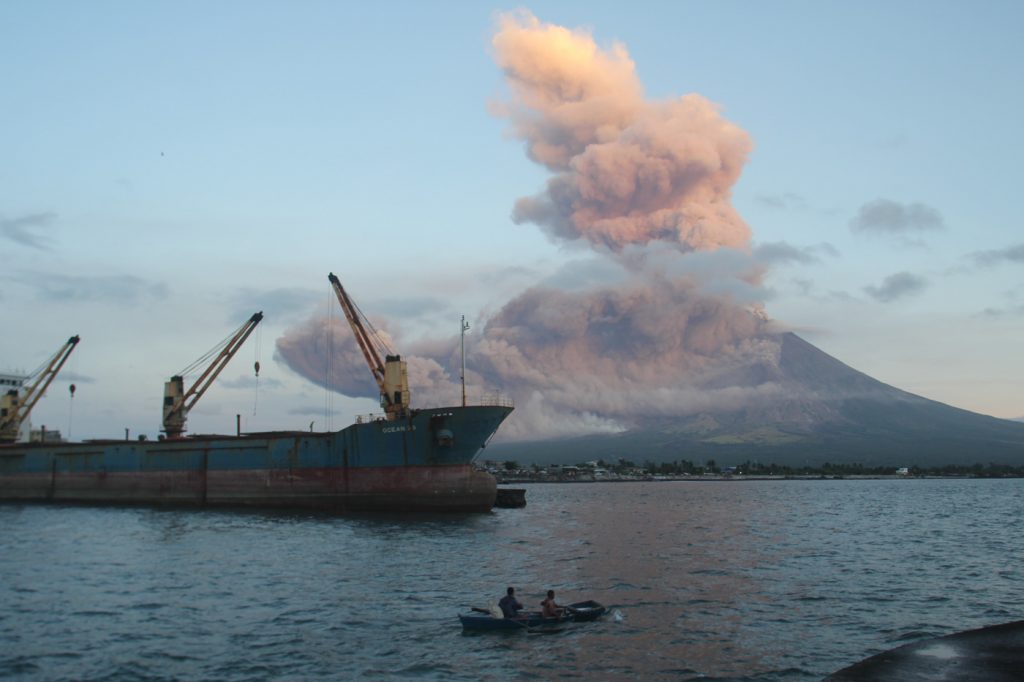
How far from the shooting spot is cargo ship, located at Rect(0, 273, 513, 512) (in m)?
71.3

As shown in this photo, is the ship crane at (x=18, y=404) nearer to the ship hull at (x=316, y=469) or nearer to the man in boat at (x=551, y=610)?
the ship hull at (x=316, y=469)

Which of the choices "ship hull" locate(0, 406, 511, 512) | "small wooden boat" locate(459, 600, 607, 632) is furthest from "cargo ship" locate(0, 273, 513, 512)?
"small wooden boat" locate(459, 600, 607, 632)

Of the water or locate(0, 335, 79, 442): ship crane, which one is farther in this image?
locate(0, 335, 79, 442): ship crane

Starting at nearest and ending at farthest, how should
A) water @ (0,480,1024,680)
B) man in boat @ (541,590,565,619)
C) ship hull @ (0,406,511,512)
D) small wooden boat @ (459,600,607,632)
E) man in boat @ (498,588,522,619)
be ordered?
water @ (0,480,1024,680) < small wooden boat @ (459,600,607,632) < man in boat @ (498,588,522,619) < man in boat @ (541,590,565,619) < ship hull @ (0,406,511,512)

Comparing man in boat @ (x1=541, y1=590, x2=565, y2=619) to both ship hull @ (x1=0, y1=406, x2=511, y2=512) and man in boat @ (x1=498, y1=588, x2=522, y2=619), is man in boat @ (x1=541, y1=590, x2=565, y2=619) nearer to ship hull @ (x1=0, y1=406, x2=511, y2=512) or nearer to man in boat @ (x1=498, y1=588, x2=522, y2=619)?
man in boat @ (x1=498, y1=588, x2=522, y2=619)

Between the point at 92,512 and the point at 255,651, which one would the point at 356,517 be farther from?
the point at 255,651

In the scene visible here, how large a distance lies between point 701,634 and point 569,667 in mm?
6597

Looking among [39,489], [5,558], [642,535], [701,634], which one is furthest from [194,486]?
[701,634]

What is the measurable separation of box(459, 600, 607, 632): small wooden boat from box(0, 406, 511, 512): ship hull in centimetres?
3929

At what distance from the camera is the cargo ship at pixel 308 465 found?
7131cm

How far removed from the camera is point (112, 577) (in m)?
42.1

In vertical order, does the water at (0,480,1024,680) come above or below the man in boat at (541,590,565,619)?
below

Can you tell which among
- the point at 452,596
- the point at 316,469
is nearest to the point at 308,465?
the point at 316,469

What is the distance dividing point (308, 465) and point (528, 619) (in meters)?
49.9
